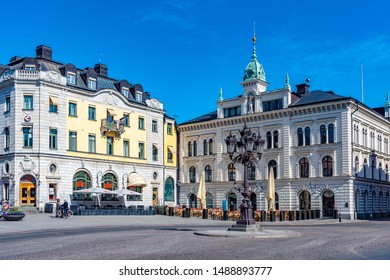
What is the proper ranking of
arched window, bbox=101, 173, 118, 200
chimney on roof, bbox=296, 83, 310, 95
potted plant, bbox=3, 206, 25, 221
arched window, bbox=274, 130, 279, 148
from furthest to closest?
chimney on roof, bbox=296, 83, 310, 95, arched window, bbox=274, 130, 279, 148, arched window, bbox=101, 173, 118, 200, potted plant, bbox=3, 206, 25, 221

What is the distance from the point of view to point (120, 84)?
5969cm

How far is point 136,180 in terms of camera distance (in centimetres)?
5881

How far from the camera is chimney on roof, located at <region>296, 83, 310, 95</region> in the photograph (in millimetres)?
61188

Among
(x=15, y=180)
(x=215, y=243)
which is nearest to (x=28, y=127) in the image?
(x=15, y=180)

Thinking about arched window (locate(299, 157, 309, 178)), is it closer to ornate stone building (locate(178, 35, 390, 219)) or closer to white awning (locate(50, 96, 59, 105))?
ornate stone building (locate(178, 35, 390, 219))

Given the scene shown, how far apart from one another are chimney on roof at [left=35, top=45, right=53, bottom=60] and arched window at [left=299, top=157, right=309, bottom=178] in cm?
2870

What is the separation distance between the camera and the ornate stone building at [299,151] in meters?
53.5

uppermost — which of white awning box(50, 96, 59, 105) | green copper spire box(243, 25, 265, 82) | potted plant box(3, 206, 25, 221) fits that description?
green copper spire box(243, 25, 265, 82)

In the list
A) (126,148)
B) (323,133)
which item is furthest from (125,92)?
(323,133)

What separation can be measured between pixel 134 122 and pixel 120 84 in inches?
181

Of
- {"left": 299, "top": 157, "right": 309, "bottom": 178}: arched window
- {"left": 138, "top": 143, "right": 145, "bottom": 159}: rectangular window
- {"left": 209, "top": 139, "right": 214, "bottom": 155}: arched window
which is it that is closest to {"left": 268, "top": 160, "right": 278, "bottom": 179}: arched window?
{"left": 299, "top": 157, "right": 309, "bottom": 178}: arched window

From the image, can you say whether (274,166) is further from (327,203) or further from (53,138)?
(53,138)

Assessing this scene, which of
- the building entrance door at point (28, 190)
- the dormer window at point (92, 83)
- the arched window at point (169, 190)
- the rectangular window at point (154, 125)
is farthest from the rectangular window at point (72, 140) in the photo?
the arched window at point (169, 190)

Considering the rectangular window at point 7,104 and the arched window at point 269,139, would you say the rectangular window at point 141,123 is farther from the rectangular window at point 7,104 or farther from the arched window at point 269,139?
the rectangular window at point 7,104
